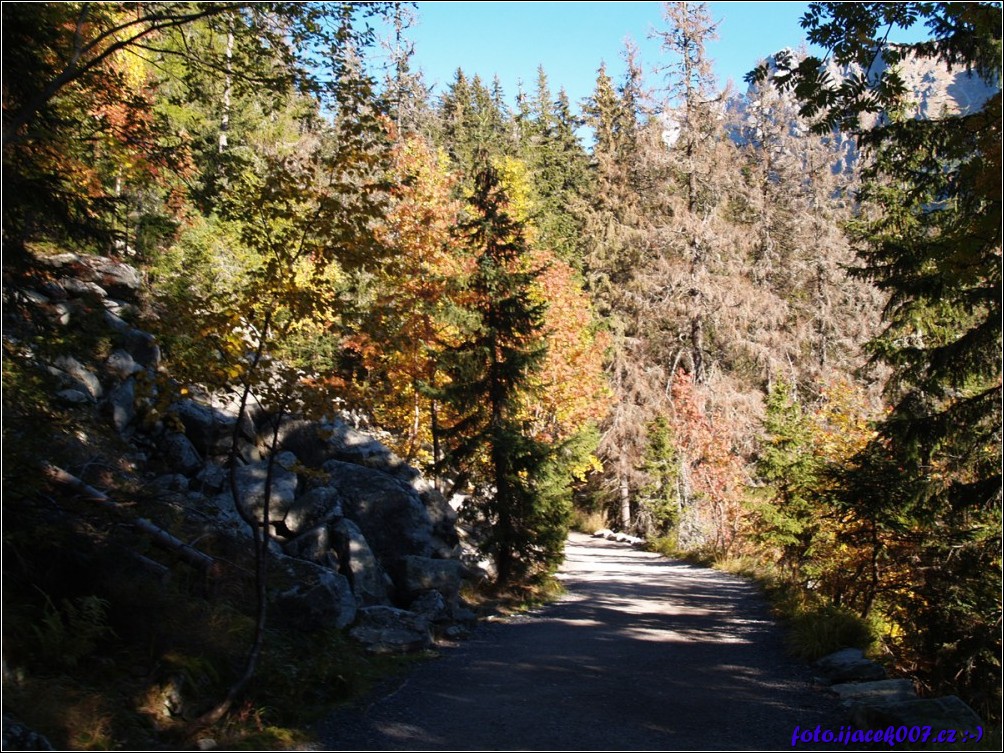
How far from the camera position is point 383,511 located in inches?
514

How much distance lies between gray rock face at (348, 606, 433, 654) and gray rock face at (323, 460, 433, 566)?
6.24 feet

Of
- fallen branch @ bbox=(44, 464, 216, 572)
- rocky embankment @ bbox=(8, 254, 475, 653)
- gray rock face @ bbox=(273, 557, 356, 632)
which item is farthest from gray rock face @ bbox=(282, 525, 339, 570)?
fallen branch @ bbox=(44, 464, 216, 572)

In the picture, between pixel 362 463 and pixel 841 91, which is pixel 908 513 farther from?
pixel 362 463

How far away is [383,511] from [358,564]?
181 cm

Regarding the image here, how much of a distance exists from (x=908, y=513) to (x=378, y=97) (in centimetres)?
876

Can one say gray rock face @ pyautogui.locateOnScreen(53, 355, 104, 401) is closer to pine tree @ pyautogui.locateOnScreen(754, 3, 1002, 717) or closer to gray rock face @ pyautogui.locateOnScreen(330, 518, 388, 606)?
gray rock face @ pyautogui.locateOnScreen(330, 518, 388, 606)

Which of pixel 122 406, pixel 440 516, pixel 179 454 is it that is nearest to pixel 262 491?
pixel 179 454

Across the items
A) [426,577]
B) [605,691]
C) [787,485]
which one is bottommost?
[605,691]

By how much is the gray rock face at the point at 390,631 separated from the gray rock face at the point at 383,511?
190 centimetres

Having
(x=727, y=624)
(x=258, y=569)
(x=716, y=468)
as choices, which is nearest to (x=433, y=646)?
(x=258, y=569)

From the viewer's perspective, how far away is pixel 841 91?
24.9ft

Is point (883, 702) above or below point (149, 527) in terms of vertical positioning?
below

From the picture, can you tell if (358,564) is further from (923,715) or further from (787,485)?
(787,485)

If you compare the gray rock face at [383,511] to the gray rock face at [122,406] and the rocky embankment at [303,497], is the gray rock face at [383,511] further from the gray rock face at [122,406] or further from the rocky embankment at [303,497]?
the gray rock face at [122,406]
